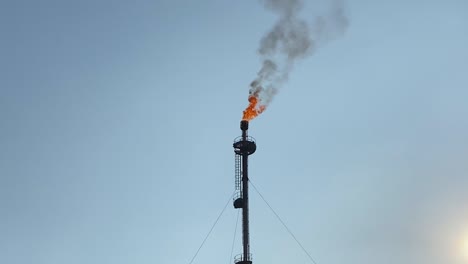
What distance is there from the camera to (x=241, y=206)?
242ft

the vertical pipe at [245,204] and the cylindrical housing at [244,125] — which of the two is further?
the cylindrical housing at [244,125]

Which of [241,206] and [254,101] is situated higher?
[254,101]

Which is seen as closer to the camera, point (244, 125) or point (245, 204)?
point (245, 204)

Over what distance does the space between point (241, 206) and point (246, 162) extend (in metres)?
4.52

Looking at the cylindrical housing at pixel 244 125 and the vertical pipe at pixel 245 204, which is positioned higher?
the cylindrical housing at pixel 244 125

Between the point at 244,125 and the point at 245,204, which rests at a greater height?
the point at 244,125

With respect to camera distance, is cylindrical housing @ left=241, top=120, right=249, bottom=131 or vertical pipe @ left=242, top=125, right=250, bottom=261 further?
cylindrical housing @ left=241, top=120, right=249, bottom=131

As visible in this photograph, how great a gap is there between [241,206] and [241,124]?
8.42 metres

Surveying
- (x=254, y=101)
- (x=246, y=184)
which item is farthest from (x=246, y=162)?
(x=254, y=101)

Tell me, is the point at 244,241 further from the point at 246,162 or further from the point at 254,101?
the point at 254,101

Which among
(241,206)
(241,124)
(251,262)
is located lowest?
(251,262)

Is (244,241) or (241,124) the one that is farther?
(241,124)

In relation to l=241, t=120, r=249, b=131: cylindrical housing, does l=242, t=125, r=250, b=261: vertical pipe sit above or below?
below

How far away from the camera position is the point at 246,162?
75.3 m
